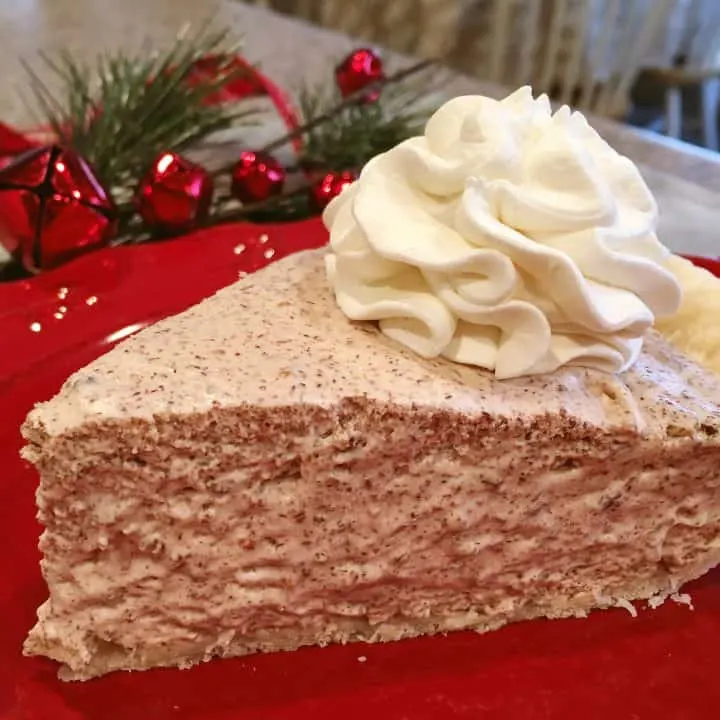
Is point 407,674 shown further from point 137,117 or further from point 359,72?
point 359,72

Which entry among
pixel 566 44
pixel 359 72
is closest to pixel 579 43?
pixel 566 44

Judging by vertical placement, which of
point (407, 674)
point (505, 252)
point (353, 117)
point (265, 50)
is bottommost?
point (407, 674)

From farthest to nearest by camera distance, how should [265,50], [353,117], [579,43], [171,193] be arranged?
[579,43] < [265,50] < [353,117] < [171,193]

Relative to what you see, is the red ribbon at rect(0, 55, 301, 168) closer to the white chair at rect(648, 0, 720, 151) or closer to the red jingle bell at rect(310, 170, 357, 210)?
the red jingle bell at rect(310, 170, 357, 210)

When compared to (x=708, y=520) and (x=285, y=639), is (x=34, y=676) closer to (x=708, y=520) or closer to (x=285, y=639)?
(x=285, y=639)

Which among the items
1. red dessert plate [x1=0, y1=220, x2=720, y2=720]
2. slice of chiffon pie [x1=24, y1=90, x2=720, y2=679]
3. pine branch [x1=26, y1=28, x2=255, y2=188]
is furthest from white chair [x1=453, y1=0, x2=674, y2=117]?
red dessert plate [x1=0, y1=220, x2=720, y2=720]

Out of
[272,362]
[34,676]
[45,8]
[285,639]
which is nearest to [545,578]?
[285,639]
